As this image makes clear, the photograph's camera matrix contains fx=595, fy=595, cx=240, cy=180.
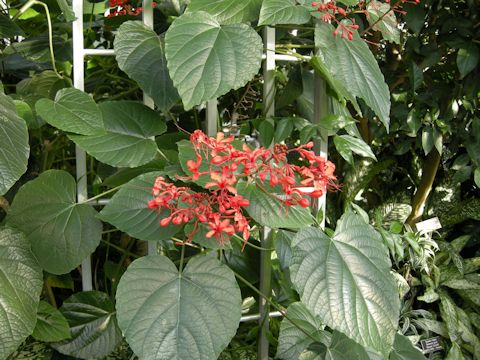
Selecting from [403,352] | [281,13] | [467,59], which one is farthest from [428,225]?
[281,13]

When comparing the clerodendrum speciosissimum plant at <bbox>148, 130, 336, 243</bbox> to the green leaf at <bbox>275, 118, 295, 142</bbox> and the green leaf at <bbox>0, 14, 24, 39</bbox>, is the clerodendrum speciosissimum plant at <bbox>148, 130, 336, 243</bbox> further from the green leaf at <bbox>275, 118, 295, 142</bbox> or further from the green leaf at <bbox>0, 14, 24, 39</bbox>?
the green leaf at <bbox>0, 14, 24, 39</bbox>

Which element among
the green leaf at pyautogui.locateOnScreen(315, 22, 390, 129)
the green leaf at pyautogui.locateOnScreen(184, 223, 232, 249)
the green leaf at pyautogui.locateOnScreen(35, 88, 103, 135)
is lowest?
the green leaf at pyautogui.locateOnScreen(184, 223, 232, 249)

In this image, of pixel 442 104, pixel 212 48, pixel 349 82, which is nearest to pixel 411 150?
pixel 442 104

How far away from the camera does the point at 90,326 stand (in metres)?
1.07

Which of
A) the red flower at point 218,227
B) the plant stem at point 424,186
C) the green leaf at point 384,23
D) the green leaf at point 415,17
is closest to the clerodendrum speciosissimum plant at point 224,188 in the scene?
the red flower at point 218,227

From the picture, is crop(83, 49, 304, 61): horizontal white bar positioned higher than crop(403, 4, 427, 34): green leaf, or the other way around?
crop(83, 49, 304, 61): horizontal white bar

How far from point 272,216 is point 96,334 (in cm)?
42

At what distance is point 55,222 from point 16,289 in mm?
141

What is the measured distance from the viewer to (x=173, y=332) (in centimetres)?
83

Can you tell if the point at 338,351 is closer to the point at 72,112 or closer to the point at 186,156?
the point at 186,156

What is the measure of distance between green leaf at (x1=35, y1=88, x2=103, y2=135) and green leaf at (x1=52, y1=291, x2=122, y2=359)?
0.32 metres

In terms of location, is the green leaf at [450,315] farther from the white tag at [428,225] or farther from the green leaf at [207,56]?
the green leaf at [207,56]

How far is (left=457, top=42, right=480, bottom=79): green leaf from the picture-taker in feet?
5.66

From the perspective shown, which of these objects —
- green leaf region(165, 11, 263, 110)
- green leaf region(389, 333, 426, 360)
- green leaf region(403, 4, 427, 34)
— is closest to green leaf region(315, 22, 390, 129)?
green leaf region(165, 11, 263, 110)
